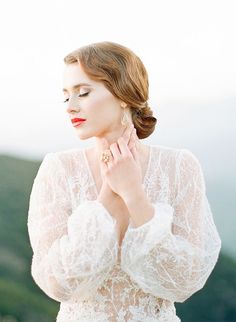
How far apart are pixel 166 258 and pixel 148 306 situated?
18 centimetres

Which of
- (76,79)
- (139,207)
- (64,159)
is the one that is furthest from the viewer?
(64,159)

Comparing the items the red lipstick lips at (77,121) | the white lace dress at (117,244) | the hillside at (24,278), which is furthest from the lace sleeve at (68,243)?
the hillside at (24,278)

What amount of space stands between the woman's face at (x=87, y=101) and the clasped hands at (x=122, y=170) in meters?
0.09

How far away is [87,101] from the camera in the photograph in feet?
8.15

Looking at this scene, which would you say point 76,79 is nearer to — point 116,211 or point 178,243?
point 116,211

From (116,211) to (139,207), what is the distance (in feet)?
0.32

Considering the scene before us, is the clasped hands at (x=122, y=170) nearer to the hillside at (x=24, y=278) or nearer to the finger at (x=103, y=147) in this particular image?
the finger at (x=103, y=147)

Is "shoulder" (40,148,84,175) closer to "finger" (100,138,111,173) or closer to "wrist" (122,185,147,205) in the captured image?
"finger" (100,138,111,173)

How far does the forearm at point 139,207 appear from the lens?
2381 millimetres

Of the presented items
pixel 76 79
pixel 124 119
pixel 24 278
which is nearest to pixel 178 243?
pixel 124 119

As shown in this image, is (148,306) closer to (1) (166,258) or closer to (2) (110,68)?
(1) (166,258)

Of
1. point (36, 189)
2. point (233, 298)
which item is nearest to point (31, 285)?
point (233, 298)

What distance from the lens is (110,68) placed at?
2492 mm

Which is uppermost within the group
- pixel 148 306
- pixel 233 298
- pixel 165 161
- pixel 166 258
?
pixel 165 161
